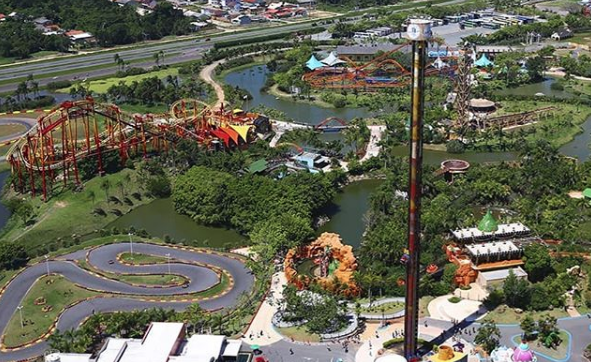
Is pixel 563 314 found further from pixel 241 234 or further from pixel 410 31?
pixel 241 234

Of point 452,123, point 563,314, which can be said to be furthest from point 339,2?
point 563,314

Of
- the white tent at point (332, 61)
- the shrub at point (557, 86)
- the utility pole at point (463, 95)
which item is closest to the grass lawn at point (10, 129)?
the white tent at point (332, 61)

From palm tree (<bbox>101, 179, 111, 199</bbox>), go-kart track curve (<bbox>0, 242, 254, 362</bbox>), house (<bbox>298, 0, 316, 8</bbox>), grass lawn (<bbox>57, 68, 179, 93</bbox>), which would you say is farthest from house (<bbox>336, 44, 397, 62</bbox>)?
go-kart track curve (<bbox>0, 242, 254, 362</bbox>)

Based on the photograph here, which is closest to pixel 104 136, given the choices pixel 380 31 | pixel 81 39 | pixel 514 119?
pixel 514 119

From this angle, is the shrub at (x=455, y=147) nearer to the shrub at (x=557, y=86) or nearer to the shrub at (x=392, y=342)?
the shrub at (x=557, y=86)

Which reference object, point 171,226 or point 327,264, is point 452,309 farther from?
point 171,226
